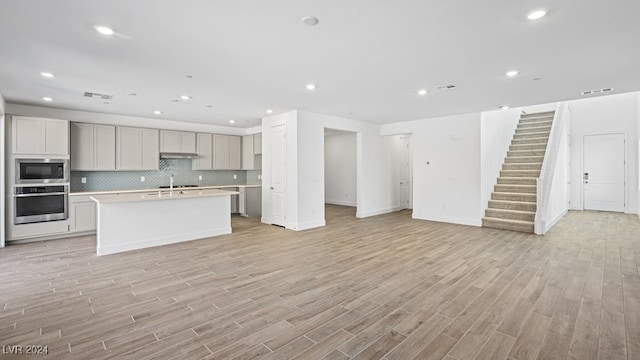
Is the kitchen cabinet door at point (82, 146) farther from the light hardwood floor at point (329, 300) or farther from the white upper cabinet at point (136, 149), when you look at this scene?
the light hardwood floor at point (329, 300)

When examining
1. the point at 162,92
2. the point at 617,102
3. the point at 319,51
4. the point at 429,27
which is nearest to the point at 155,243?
the point at 162,92

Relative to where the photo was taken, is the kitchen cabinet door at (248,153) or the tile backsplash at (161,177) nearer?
the tile backsplash at (161,177)

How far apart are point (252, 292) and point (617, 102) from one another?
432 inches

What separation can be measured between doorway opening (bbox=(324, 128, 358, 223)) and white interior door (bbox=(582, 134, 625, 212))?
6.94 m

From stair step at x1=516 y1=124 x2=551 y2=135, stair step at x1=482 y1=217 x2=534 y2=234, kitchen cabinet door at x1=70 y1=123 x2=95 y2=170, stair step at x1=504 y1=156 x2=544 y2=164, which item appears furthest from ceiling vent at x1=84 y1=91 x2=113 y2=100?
stair step at x1=516 y1=124 x2=551 y2=135

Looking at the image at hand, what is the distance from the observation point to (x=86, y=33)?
2.80 metres

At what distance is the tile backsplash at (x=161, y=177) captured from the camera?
670cm

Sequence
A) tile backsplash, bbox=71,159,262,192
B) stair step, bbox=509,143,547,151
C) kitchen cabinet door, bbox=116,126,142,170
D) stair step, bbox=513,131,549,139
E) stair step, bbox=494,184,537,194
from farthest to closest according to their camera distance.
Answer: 1. stair step, bbox=513,131,549,139
2. stair step, bbox=509,143,547,151
3. stair step, bbox=494,184,537,194
4. kitchen cabinet door, bbox=116,126,142,170
5. tile backsplash, bbox=71,159,262,192

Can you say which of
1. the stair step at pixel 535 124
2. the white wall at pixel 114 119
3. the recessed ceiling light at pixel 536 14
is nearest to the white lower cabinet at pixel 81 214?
the white wall at pixel 114 119

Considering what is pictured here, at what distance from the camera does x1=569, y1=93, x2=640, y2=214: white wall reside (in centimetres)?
827

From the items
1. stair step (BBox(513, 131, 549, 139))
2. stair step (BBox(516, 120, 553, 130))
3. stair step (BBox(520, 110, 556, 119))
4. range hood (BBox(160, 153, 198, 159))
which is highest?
stair step (BBox(520, 110, 556, 119))

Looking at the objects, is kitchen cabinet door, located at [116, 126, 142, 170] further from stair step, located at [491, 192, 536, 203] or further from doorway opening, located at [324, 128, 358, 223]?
stair step, located at [491, 192, 536, 203]

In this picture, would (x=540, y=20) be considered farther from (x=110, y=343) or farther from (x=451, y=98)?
(x=110, y=343)

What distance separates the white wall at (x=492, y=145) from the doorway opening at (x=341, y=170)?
404cm
